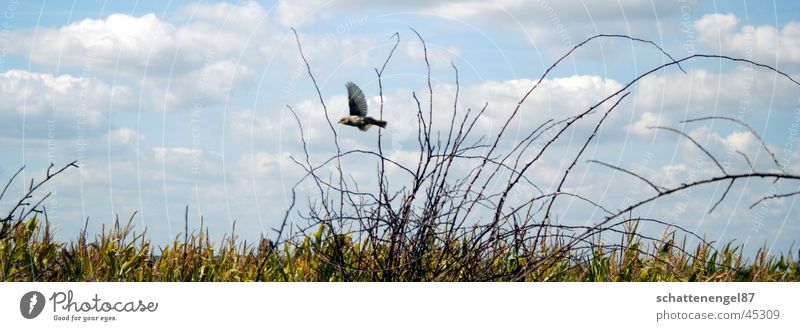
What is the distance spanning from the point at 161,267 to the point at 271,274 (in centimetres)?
80

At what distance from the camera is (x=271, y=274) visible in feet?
20.2

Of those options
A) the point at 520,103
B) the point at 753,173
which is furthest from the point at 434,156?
the point at 753,173

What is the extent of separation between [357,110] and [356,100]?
0.32 ft

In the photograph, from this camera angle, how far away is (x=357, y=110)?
691 cm

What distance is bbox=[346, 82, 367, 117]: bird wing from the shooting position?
6801 mm
